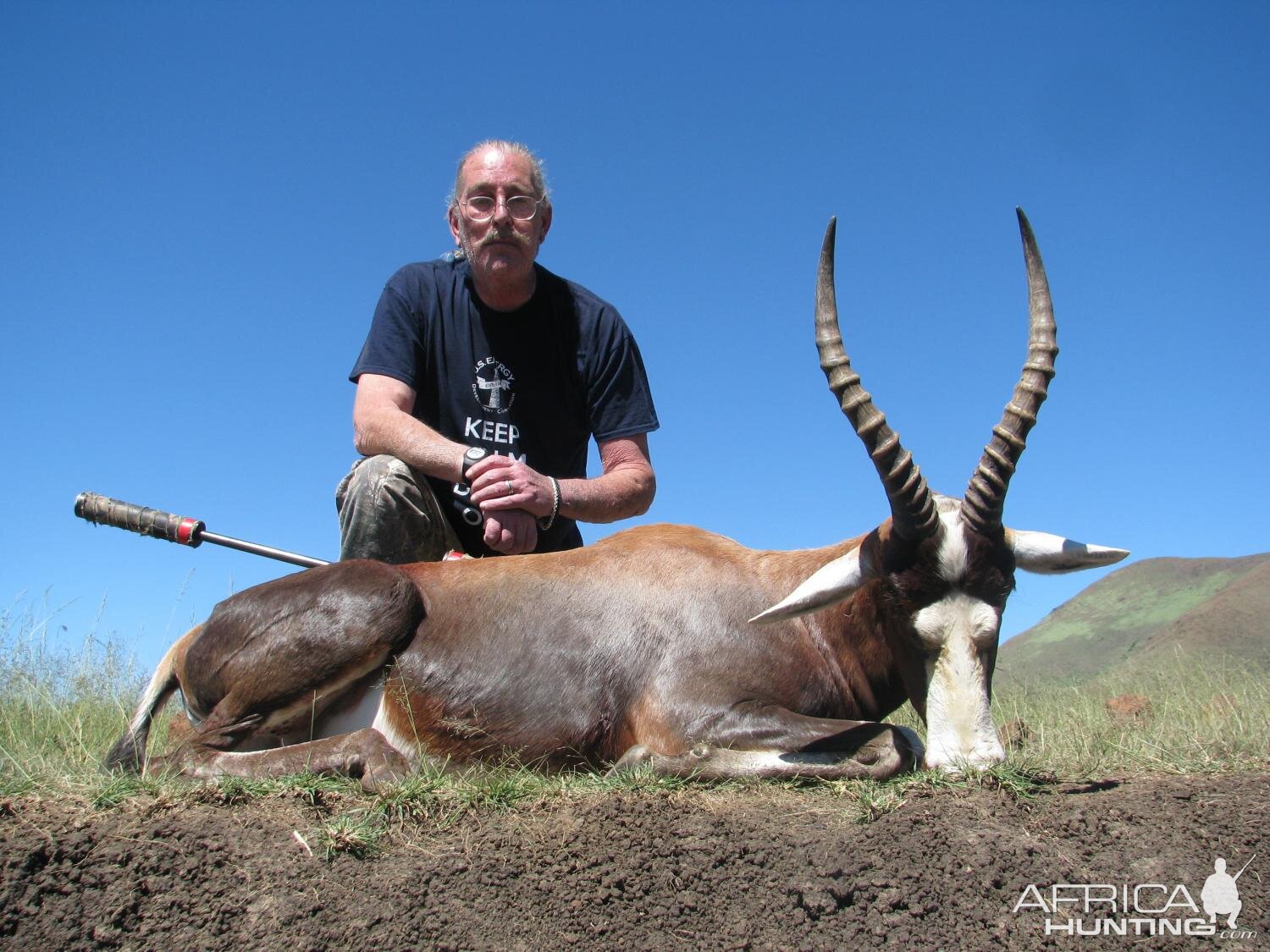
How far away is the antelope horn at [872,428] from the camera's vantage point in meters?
4.61

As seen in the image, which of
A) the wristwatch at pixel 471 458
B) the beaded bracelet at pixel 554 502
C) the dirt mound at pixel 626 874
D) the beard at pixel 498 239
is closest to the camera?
the dirt mound at pixel 626 874

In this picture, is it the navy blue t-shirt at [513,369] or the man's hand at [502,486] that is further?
the navy blue t-shirt at [513,369]

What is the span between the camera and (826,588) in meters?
4.70

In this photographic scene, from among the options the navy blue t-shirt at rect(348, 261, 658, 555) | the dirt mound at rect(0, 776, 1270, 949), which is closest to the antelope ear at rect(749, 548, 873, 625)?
A: the dirt mound at rect(0, 776, 1270, 949)

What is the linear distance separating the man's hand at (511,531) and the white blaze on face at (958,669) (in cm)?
234

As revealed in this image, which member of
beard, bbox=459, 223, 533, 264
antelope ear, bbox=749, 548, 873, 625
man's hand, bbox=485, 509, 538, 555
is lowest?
antelope ear, bbox=749, 548, 873, 625

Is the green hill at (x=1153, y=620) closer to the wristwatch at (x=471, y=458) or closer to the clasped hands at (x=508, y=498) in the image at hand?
the clasped hands at (x=508, y=498)

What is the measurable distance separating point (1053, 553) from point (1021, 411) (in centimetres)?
69

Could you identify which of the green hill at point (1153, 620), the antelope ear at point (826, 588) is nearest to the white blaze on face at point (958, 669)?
the antelope ear at point (826, 588)

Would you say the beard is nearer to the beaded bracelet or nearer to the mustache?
the mustache

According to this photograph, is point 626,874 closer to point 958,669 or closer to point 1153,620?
point 958,669

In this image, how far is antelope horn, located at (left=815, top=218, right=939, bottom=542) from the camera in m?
4.61

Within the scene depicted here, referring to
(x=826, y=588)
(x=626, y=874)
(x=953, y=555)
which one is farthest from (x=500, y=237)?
(x=626, y=874)

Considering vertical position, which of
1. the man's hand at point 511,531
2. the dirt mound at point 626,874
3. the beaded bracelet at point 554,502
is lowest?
the dirt mound at point 626,874
